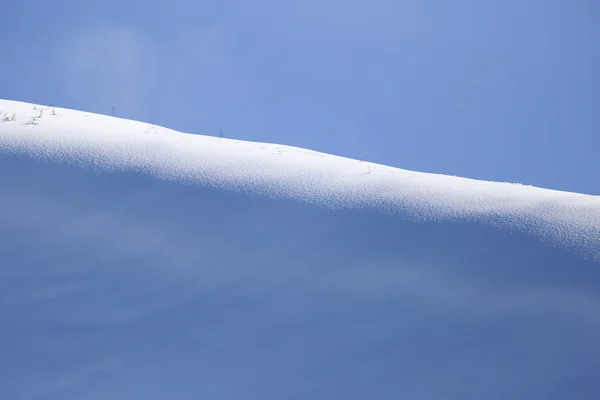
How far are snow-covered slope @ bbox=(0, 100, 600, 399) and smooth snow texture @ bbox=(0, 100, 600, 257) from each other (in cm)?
3

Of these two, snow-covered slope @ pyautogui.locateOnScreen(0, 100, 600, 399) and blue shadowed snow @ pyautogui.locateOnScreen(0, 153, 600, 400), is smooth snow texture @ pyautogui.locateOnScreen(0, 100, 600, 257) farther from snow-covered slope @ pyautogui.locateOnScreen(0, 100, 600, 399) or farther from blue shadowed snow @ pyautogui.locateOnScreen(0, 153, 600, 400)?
blue shadowed snow @ pyautogui.locateOnScreen(0, 153, 600, 400)

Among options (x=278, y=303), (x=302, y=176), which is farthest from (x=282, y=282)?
(x=302, y=176)

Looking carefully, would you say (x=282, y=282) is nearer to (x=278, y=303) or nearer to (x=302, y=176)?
(x=278, y=303)

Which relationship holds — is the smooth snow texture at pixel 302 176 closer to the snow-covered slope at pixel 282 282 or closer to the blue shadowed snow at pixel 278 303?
the snow-covered slope at pixel 282 282

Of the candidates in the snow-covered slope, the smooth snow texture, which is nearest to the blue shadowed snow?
the snow-covered slope

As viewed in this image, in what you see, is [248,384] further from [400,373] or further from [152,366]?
[400,373]

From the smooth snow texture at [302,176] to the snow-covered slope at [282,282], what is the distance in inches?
1.2


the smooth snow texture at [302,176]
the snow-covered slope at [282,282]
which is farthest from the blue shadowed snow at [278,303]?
the smooth snow texture at [302,176]

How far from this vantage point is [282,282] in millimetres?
6332

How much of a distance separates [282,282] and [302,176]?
6.22ft

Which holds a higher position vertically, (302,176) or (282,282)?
(302,176)

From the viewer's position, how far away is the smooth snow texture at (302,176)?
689 cm

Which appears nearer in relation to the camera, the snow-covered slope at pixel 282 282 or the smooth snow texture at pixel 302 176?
the snow-covered slope at pixel 282 282

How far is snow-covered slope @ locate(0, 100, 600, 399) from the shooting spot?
551 centimetres
